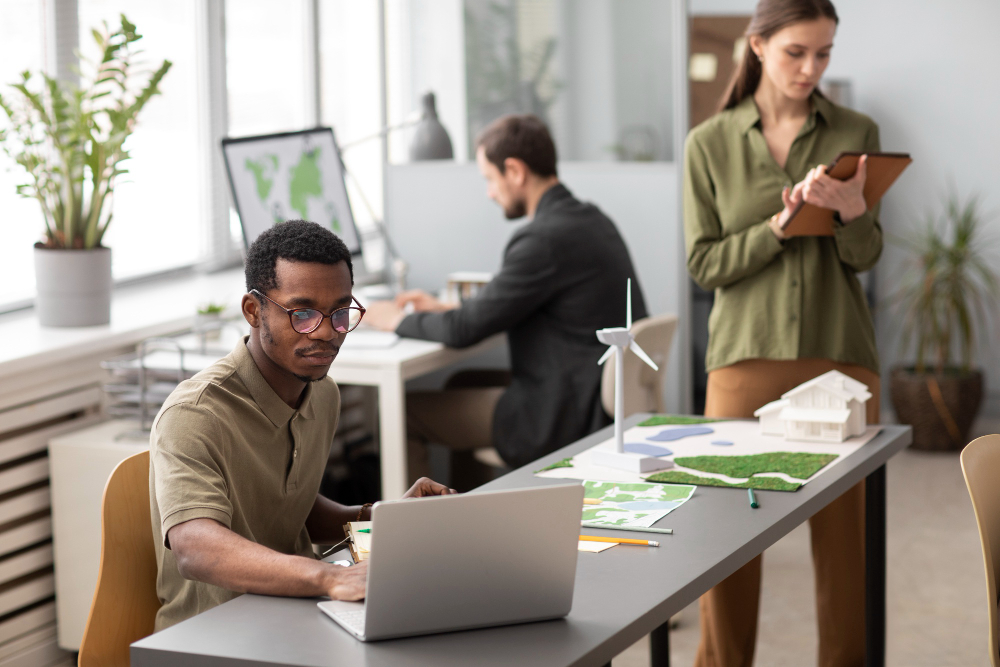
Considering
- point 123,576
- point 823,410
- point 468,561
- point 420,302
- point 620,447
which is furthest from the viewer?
point 420,302

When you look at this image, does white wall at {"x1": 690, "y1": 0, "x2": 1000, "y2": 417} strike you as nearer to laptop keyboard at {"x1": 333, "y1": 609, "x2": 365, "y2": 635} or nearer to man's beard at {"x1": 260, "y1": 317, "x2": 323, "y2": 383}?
man's beard at {"x1": 260, "y1": 317, "x2": 323, "y2": 383}

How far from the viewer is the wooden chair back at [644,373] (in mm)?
2645

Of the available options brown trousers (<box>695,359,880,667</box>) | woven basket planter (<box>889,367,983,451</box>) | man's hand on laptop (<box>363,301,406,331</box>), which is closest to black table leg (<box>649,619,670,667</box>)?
brown trousers (<box>695,359,880,667</box>)

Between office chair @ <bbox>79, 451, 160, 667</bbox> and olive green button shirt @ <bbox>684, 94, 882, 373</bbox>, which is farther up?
olive green button shirt @ <bbox>684, 94, 882, 373</bbox>

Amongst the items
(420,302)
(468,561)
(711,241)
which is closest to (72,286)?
(420,302)

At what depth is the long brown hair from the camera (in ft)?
7.04

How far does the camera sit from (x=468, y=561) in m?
1.16

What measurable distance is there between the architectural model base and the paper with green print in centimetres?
7

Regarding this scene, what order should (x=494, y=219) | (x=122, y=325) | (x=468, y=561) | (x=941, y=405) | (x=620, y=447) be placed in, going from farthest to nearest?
(x=941, y=405) < (x=494, y=219) < (x=122, y=325) < (x=620, y=447) < (x=468, y=561)

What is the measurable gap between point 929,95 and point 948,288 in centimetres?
95

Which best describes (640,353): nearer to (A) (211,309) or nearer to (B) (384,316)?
(B) (384,316)

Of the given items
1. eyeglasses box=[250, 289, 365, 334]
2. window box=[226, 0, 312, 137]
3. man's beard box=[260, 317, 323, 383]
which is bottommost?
man's beard box=[260, 317, 323, 383]

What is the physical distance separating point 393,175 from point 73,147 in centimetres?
129

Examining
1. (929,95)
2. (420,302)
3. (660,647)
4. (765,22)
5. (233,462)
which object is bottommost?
(660,647)
